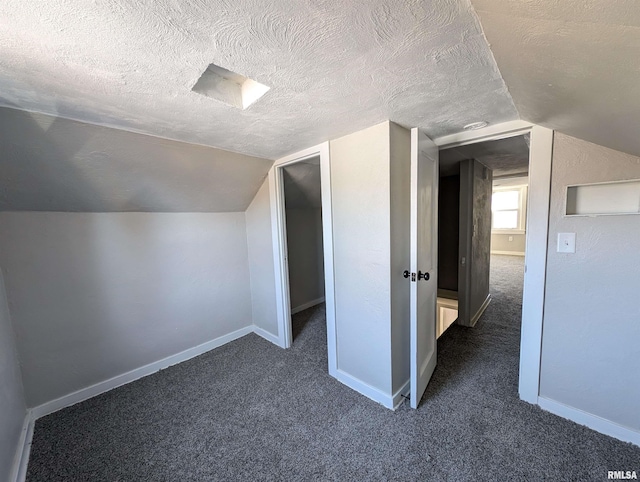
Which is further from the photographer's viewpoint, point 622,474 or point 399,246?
point 399,246

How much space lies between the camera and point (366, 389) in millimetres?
1901

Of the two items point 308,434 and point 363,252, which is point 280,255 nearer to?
point 363,252

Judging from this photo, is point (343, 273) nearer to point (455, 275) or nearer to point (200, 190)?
point (200, 190)

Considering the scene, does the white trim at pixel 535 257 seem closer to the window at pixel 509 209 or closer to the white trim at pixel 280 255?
the white trim at pixel 280 255

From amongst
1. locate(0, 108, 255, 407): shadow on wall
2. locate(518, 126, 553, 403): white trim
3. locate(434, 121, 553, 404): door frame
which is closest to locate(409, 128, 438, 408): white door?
locate(434, 121, 553, 404): door frame

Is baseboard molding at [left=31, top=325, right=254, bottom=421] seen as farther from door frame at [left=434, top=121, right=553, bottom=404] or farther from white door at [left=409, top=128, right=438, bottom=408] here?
door frame at [left=434, top=121, right=553, bottom=404]

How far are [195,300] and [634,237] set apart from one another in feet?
10.9

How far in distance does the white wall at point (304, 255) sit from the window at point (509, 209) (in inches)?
235

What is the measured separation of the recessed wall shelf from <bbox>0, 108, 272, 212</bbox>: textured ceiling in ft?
7.74

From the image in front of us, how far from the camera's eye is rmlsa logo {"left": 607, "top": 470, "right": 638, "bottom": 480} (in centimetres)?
125

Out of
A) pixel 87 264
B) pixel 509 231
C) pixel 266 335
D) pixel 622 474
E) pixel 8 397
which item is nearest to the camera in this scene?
pixel 622 474

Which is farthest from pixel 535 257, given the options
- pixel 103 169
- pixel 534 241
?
pixel 103 169

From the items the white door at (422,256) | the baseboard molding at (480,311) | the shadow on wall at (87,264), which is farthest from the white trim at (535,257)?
the shadow on wall at (87,264)

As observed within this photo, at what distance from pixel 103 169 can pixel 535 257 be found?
302cm
